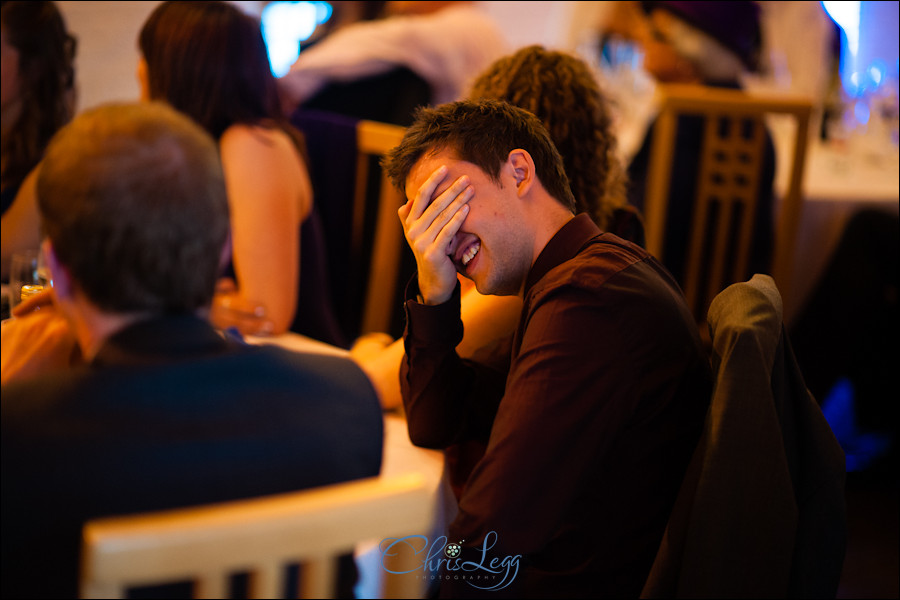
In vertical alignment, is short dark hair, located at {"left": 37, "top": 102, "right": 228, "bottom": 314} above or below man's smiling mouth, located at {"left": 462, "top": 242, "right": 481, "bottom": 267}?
above

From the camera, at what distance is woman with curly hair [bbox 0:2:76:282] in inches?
90.0

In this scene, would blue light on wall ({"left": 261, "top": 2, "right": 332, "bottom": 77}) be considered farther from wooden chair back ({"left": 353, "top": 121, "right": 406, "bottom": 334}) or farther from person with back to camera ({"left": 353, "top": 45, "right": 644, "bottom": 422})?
person with back to camera ({"left": 353, "top": 45, "right": 644, "bottom": 422})

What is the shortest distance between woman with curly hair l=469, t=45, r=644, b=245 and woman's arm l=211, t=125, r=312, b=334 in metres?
0.61

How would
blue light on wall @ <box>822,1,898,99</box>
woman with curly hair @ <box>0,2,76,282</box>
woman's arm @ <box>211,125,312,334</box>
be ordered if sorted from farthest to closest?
blue light on wall @ <box>822,1,898,99</box> < woman with curly hair @ <box>0,2,76,282</box> < woman's arm @ <box>211,125,312,334</box>

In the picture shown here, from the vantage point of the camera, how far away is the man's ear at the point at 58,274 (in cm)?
84

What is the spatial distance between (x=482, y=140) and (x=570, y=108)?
480 mm

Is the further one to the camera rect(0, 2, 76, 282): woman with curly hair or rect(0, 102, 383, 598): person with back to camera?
rect(0, 2, 76, 282): woman with curly hair

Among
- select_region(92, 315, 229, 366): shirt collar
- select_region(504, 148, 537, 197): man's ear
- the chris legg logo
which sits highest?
select_region(504, 148, 537, 197): man's ear

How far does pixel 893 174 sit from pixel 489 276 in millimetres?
2742

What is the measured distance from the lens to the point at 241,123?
2.06m

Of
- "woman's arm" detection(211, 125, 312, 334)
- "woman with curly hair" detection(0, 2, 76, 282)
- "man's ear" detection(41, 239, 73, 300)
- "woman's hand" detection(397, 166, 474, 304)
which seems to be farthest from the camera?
"woman with curly hair" detection(0, 2, 76, 282)

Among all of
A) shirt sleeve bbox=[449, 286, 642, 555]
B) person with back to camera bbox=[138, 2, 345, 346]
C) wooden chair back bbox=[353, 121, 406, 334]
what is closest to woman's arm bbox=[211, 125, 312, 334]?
person with back to camera bbox=[138, 2, 345, 346]

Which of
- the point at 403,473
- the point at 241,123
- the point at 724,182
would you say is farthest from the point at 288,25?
the point at 403,473

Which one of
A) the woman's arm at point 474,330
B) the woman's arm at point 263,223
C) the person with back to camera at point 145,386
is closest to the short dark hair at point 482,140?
the woman's arm at point 474,330
